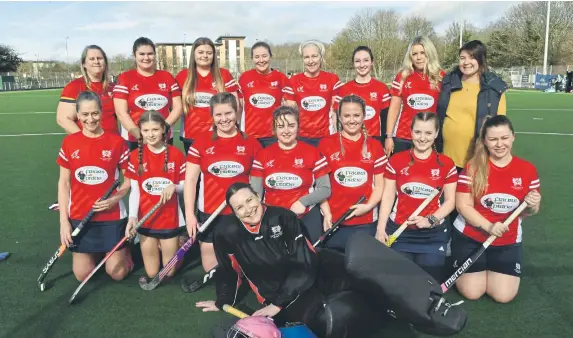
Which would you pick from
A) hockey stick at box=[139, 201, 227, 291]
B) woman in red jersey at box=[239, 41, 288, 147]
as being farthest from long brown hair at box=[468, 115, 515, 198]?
woman in red jersey at box=[239, 41, 288, 147]

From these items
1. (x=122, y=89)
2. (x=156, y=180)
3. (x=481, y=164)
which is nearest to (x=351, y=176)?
(x=481, y=164)

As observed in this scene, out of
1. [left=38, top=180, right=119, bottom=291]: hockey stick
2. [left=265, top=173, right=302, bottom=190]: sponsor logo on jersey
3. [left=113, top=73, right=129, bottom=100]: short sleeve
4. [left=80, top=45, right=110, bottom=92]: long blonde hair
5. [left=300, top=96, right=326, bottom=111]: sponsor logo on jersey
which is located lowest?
[left=38, top=180, right=119, bottom=291]: hockey stick

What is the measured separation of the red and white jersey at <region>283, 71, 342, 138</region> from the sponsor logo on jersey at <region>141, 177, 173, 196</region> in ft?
5.48

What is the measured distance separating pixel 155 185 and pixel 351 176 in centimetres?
161

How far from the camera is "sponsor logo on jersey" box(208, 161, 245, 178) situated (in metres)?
3.85

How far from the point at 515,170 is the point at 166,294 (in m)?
2.80

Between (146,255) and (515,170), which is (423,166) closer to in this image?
(515,170)

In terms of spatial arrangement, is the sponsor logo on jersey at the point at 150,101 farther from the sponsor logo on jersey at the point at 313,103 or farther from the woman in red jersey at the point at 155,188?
the sponsor logo on jersey at the point at 313,103

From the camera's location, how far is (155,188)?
12.8 feet

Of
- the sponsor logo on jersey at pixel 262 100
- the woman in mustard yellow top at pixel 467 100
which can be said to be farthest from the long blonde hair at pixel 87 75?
the woman in mustard yellow top at pixel 467 100

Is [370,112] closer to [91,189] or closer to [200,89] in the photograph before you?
[200,89]

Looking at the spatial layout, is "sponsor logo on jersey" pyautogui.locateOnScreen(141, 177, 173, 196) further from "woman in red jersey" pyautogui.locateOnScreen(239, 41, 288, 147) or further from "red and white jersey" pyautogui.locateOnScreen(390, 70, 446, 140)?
"red and white jersey" pyautogui.locateOnScreen(390, 70, 446, 140)

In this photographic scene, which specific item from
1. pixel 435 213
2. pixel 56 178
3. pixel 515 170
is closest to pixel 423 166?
pixel 435 213

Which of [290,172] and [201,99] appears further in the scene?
[201,99]
